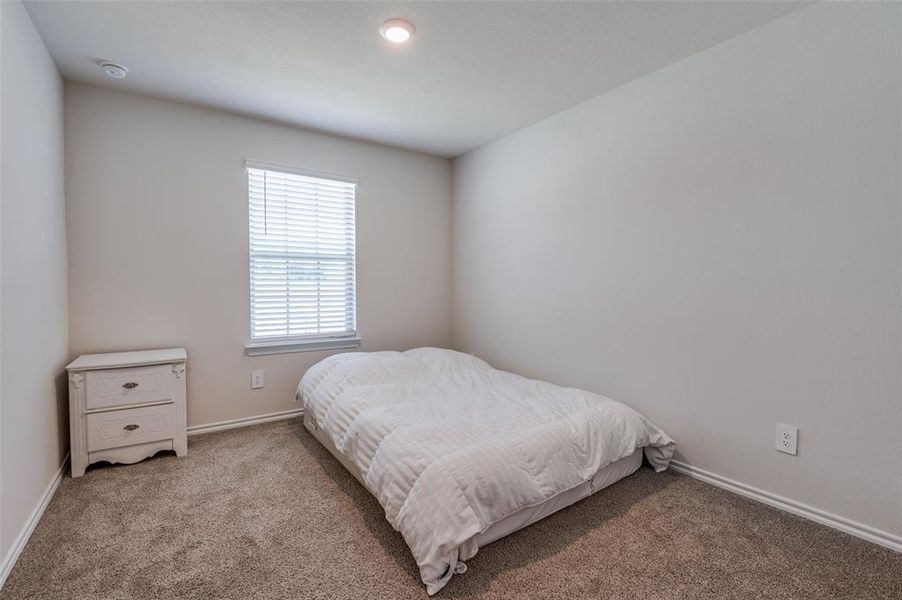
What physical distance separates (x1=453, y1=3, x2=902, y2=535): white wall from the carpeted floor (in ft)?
1.24

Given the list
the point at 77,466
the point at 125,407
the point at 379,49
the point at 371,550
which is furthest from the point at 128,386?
the point at 379,49

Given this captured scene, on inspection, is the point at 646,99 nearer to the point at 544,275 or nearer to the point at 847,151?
the point at 847,151

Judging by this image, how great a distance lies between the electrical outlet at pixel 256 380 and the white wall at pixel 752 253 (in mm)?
2243

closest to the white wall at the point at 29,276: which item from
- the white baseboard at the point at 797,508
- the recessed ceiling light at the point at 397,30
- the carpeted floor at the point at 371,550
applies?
the carpeted floor at the point at 371,550

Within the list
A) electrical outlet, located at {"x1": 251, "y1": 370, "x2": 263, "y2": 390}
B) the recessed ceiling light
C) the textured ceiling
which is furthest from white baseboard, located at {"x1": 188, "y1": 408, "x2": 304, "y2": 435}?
the recessed ceiling light

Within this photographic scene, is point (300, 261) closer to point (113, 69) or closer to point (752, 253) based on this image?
point (113, 69)

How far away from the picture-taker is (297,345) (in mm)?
3377

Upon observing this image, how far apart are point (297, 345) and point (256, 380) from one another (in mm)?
394

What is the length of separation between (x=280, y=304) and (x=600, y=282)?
2.41 m

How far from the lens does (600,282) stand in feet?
9.18

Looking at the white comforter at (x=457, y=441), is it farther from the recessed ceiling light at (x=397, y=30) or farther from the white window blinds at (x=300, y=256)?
the recessed ceiling light at (x=397, y=30)

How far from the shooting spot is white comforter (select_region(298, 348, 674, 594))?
5.11 ft

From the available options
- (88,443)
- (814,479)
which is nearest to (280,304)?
(88,443)

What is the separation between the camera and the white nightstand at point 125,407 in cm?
232
